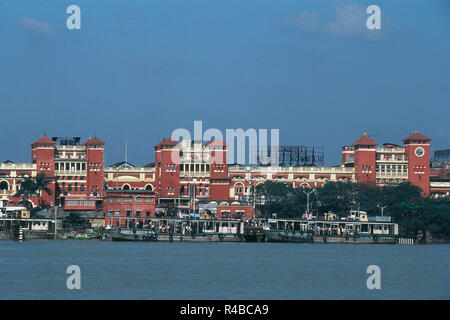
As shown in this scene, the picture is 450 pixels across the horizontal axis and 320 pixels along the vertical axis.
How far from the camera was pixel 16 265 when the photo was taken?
250ft

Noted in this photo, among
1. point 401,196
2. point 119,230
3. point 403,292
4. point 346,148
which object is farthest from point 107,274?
point 346,148

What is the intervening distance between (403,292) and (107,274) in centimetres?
2034

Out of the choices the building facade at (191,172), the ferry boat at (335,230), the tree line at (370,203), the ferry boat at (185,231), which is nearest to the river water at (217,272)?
the ferry boat at (185,231)

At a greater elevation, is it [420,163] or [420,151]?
[420,151]

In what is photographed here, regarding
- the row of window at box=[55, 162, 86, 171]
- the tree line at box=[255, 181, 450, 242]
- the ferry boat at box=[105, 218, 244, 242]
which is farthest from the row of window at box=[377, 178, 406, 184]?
the row of window at box=[55, 162, 86, 171]

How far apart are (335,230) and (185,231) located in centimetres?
1812

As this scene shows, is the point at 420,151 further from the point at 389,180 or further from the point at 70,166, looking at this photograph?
the point at 70,166

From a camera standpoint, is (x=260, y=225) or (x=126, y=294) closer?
(x=126, y=294)

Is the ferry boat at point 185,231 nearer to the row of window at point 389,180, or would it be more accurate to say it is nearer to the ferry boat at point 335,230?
the ferry boat at point 335,230

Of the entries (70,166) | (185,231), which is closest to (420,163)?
(185,231)

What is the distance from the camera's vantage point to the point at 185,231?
404 ft

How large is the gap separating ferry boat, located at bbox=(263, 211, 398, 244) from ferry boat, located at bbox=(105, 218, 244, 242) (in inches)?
164
